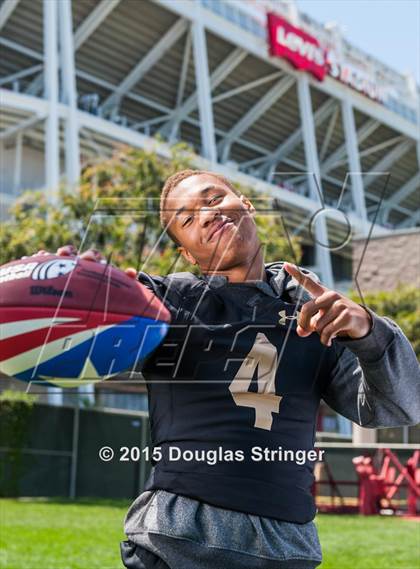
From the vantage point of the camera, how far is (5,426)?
61.0 feet

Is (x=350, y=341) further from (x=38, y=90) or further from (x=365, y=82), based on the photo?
(x=365, y=82)

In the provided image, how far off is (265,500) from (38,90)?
39.8 metres

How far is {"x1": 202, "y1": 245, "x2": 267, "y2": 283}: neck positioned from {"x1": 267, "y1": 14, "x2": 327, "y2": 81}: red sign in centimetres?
4204

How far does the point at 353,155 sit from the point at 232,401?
1754 inches

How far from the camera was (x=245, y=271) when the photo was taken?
209cm

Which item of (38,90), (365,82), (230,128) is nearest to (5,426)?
(38,90)

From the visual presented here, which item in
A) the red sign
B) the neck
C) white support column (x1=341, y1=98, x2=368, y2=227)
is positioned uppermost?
the red sign

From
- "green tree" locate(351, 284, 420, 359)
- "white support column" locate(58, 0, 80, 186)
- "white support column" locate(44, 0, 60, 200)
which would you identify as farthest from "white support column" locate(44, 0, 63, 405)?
"green tree" locate(351, 284, 420, 359)

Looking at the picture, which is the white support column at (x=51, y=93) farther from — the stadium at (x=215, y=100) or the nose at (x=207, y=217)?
the nose at (x=207, y=217)

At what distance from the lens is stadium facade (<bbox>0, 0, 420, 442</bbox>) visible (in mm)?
35188

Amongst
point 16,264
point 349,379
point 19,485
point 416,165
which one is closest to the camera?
point 16,264

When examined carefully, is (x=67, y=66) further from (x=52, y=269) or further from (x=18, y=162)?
(x=52, y=269)

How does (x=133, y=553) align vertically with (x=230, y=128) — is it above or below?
below

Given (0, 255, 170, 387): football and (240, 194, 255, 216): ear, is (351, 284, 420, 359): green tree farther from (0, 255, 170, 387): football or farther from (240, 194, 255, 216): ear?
(0, 255, 170, 387): football
